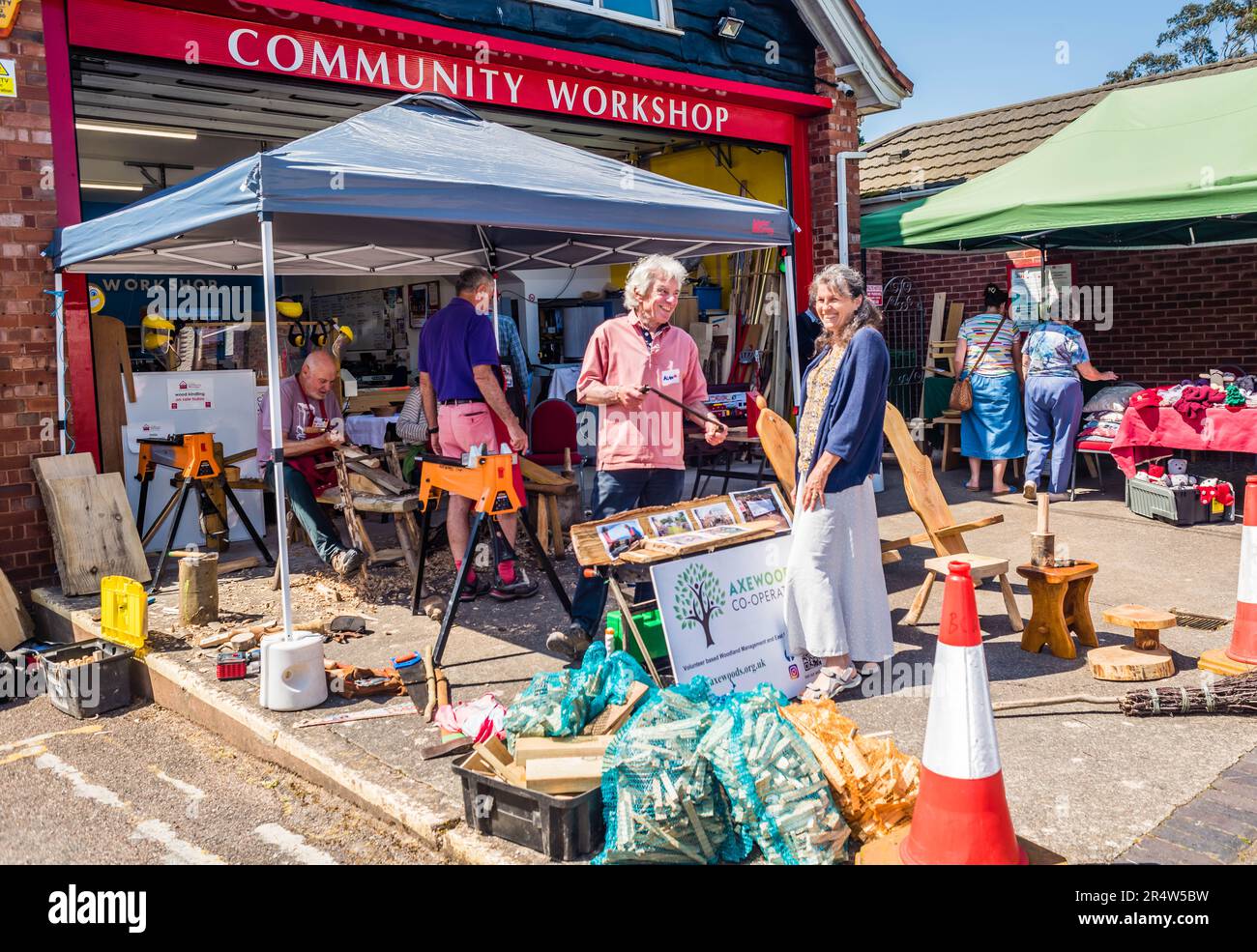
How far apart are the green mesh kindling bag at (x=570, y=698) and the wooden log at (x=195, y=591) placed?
10.3 ft

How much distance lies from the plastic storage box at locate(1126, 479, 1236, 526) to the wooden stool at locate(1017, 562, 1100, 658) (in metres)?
3.59

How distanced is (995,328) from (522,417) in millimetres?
4732

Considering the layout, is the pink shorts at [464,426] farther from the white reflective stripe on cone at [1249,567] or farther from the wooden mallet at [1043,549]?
the white reflective stripe on cone at [1249,567]

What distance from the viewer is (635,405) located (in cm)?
521

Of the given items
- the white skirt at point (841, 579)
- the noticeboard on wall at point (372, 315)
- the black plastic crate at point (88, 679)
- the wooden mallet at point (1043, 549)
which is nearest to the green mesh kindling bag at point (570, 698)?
the white skirt at point (841, 579)

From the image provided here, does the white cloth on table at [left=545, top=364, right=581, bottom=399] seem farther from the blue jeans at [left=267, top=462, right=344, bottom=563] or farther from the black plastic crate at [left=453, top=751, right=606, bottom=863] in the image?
the black plastic crate at [left=453, top=751, right=606, bottom=863]

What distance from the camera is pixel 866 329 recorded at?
460 cm

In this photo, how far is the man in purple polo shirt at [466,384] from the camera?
638 centimetres

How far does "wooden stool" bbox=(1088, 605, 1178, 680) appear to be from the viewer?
4922 mm

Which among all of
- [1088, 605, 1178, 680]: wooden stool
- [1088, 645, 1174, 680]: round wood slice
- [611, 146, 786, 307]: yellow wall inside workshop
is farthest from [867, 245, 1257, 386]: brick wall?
[1088, 645, 1174, 680]: round wood slice

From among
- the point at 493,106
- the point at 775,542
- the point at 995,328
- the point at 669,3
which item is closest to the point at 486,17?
the point at 493,106

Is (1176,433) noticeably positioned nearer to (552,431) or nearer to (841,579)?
(552,431)
